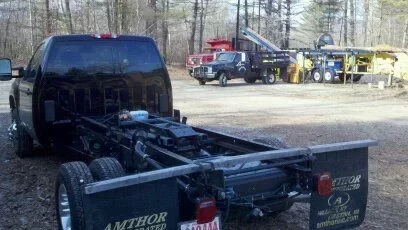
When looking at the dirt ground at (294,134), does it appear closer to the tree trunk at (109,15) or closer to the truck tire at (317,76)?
the truck tire at (317,76)

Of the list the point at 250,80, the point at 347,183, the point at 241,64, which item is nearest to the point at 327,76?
the point at 250,80

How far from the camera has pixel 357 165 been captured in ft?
13.1

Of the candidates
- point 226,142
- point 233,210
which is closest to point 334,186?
point 233,210

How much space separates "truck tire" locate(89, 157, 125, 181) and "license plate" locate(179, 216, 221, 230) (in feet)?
2.44

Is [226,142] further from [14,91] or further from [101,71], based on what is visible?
[14,91]

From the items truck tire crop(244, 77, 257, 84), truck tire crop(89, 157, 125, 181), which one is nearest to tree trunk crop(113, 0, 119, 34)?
truck tire crop(244, 77, 257, 84)

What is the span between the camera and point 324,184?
3742 millimetres

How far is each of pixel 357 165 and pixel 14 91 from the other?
5835 mm

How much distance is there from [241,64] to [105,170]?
23.3 meters

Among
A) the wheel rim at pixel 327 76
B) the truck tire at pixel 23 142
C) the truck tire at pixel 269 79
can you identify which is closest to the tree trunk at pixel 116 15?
the truck tire at pixel 269 79

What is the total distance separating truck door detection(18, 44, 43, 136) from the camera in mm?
6348

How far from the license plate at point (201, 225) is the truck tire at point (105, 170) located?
2.44ft

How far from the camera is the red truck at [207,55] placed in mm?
29903

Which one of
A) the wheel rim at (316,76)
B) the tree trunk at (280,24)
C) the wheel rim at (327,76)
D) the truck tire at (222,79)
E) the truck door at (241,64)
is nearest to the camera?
the truck tire at (222,79)
